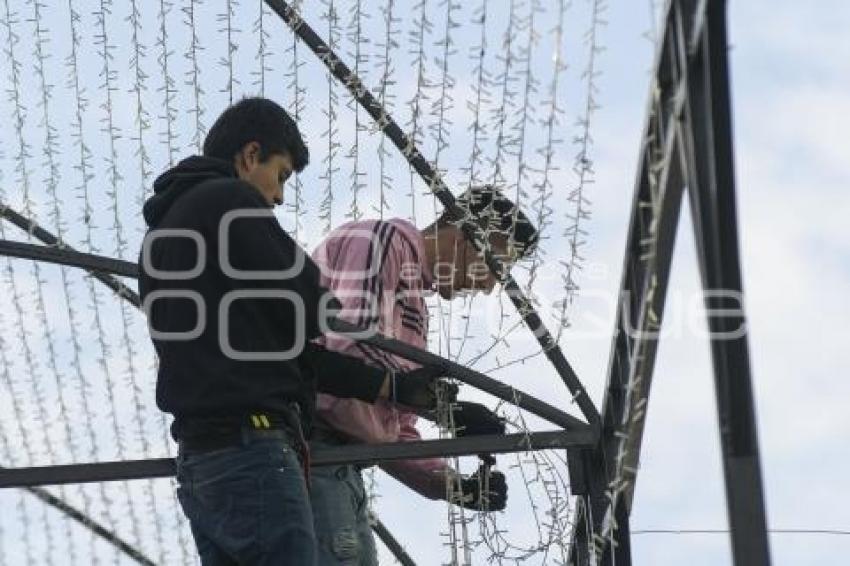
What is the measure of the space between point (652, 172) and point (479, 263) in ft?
3.05

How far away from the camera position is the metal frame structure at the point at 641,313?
3.27 meters

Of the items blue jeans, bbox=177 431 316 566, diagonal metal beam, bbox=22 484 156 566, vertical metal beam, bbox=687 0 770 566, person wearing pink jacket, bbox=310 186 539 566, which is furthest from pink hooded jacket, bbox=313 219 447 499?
vertical metal beam, bbox=687 0 770 566

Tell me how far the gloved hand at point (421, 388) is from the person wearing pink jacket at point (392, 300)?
30 millimetres

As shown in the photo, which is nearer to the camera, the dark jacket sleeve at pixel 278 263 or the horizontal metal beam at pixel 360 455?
the dark jacket sleeve at pixel 278 263

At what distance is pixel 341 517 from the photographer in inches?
179

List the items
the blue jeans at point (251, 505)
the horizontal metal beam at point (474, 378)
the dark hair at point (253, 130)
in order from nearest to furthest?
the blue jeans at point (251, 505), the dark hair at point (253, 130), the horizontal metal beam at point (474, 378)

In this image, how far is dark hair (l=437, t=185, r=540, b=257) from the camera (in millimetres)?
4559

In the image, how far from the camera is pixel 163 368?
4098 millimetres

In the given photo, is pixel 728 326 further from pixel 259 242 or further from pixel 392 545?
pixel 392 545

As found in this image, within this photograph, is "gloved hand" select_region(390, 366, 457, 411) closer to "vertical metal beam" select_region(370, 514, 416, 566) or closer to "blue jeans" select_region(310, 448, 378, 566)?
"blue jeans" select_region(310, 448, 378, 566)

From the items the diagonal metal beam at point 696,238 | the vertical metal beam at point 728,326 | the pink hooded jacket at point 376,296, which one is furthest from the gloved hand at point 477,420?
the vertical metal beam at point 728,326

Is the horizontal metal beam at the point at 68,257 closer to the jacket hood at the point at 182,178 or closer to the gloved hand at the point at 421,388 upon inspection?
the jacket hood at the point at 182,178

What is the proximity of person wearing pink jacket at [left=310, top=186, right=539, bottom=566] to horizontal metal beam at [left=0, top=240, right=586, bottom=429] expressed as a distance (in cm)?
4

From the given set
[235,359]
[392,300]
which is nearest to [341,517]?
[392,300]
